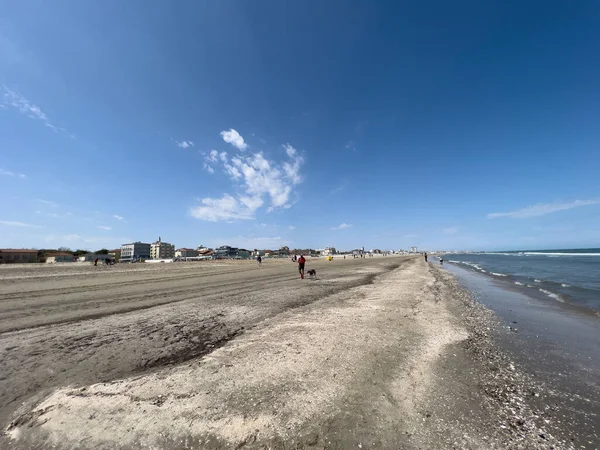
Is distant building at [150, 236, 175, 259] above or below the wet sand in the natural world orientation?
above

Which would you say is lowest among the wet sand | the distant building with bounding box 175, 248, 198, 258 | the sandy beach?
the wet sand

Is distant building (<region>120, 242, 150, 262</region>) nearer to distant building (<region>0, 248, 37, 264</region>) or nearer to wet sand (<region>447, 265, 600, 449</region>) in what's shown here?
distant building (<region>0, 248, 37, 264</region>)

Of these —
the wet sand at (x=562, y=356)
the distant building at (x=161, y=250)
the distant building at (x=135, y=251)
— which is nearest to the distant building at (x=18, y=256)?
the distant building at (x=135, y=251)

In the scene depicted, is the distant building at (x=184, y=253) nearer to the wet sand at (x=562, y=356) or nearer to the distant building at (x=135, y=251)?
the distant building at (x=135, y=251)

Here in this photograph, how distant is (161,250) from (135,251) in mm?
31730

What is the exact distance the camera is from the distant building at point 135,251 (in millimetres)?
121875

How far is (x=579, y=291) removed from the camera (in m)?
18.3

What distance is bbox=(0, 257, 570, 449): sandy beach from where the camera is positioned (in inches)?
139

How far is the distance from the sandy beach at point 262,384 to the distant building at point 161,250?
163 m

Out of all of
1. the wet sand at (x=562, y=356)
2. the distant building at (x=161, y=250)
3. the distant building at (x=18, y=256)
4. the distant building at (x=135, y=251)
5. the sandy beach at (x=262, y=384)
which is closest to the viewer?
the sandy beach at (x=262, y=384)

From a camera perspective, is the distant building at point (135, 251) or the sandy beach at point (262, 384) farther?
the distant building at point (135, 251)

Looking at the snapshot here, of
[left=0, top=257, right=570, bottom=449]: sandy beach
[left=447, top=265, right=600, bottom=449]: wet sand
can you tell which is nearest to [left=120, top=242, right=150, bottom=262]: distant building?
[left=0, top=257, right=570, bottom=449]: sandy beach

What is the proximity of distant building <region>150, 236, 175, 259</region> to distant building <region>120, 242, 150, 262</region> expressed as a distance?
77.2 ft

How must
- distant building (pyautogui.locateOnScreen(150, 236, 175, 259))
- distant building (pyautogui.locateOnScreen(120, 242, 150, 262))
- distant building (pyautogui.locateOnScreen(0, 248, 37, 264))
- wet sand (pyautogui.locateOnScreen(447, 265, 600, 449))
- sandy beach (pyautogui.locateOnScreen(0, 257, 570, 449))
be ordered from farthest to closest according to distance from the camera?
distant building (pyautogui.locateOnScreen(150, 236, 175, 259)) → distant building (pyautogui.locateOnScreen(120, 242, 150, 262)) → distant building (pyautogui.locateOnScreen(0, 248, 37, 264)) → wet sand (pyautogui.locateOnScreen(447, 265, 600, 449)) → sandy beach (pyautogui.locateOnScreen(0, 257, 570, 449))
